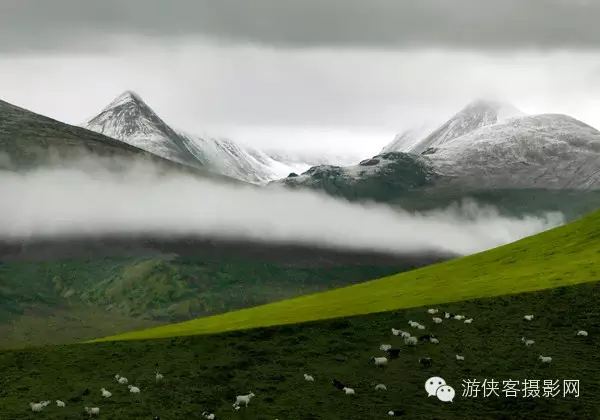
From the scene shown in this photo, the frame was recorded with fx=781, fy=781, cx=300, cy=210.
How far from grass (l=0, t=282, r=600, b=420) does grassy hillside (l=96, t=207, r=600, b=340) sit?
824 centimetres

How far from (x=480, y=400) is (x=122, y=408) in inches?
758

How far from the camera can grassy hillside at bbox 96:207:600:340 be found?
6812 cm

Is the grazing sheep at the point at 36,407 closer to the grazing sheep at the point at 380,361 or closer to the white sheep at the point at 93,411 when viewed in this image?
the white sheep at the point at 93,411

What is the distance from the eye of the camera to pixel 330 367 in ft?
158

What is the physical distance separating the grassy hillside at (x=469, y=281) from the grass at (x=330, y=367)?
8235 mm

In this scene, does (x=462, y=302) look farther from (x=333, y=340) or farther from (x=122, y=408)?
(x=122, y=408)

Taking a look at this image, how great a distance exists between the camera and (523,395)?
139ft

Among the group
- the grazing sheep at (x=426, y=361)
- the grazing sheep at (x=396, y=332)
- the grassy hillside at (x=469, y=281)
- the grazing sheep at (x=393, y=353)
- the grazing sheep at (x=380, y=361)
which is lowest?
the grazing sheep at (x=380, y=361)

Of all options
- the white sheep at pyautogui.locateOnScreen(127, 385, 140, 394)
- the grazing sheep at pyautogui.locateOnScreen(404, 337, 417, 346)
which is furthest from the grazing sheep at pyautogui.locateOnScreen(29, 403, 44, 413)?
the grazing sheep at pyautogui.locateOnScreen(404, 337, 417, 346)

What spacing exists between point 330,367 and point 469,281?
36012mm

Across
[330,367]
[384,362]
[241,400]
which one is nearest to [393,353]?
[384,362]

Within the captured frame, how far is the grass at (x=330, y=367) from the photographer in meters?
41.5

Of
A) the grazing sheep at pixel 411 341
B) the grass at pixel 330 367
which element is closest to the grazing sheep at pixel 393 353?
the grass at pixel 330 367

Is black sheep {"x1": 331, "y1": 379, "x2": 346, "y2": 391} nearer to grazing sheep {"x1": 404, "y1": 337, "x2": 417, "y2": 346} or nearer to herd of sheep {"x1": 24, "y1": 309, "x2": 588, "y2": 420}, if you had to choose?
herd of sheep {"x1": 24, "y1": 309, "x2": 588, "y2": 420}
